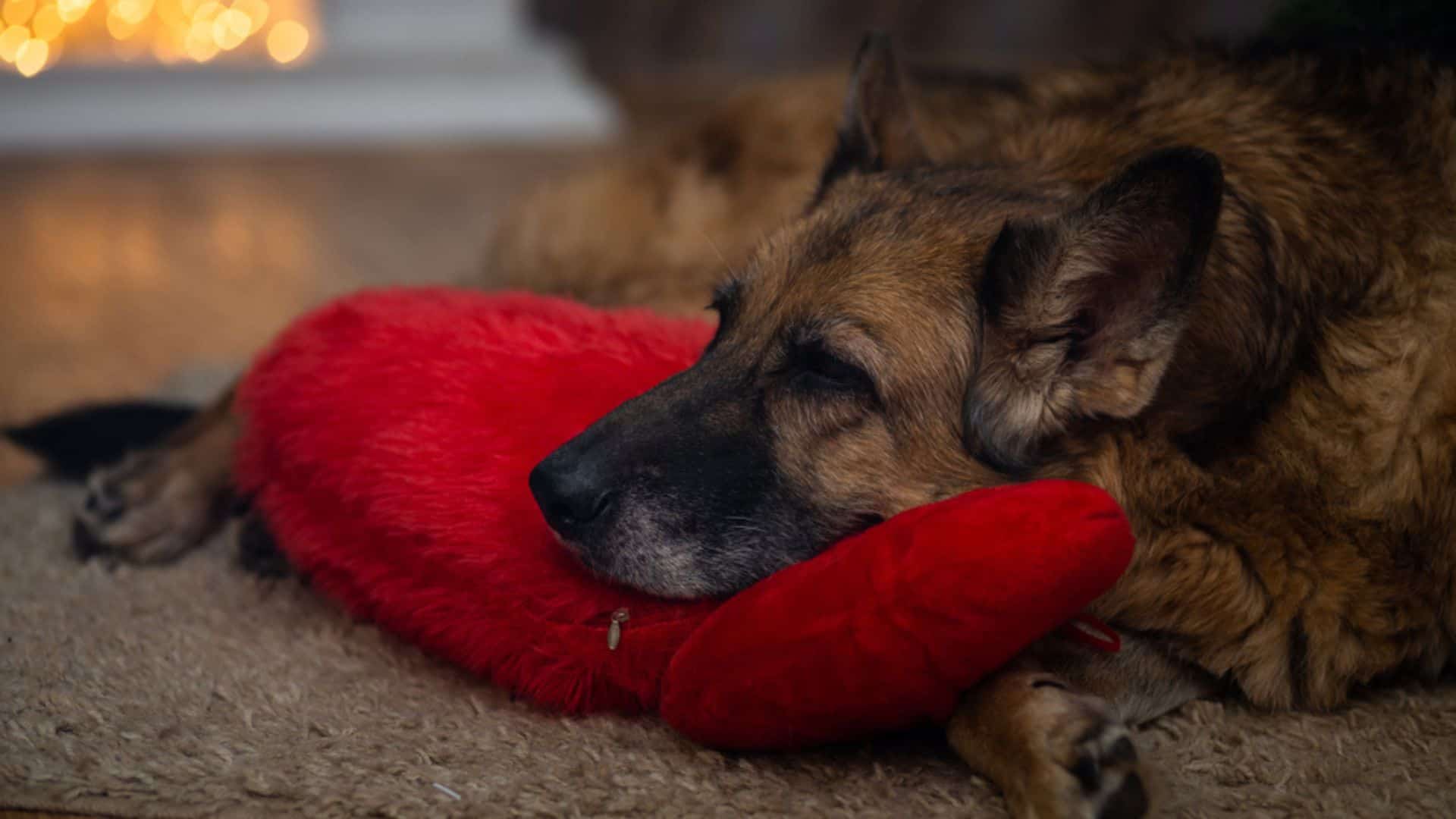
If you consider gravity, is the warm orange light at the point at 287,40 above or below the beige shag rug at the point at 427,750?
below

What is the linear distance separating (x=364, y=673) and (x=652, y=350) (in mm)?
621

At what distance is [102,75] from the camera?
19.2 feet

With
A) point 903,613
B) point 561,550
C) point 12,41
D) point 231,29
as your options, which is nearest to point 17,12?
point 12,41

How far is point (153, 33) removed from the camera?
19.5ft

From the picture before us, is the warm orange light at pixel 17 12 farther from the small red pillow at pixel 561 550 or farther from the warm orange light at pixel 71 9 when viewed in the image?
the small red pillow at pixel 561 550

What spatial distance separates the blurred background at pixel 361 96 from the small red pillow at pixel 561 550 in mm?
2515

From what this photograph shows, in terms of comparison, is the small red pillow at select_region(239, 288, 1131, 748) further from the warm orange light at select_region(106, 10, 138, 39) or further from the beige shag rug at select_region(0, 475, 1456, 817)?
the warm orange light at select_region(106, 10, 138, 39)

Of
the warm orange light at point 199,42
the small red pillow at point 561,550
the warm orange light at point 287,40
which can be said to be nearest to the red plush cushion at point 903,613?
the small red pillow at point 561,550

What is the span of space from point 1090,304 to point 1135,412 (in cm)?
14

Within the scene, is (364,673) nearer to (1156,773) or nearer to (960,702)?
(960,702)

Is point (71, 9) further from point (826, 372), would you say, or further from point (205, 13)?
point (826, 372)

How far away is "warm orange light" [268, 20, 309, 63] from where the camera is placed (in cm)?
599

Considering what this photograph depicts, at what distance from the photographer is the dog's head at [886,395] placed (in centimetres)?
149

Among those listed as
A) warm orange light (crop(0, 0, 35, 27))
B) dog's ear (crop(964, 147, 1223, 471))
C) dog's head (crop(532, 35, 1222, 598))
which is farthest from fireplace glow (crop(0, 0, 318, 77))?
dog's ear (crop(964, 147, 1223, 471))
